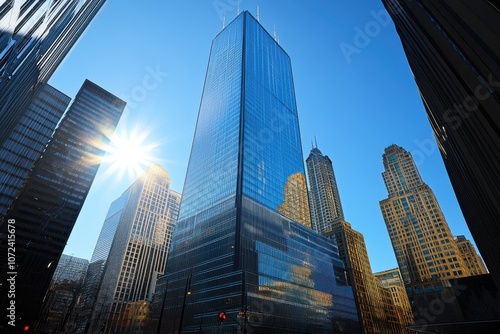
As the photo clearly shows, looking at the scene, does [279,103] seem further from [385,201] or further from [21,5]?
[21,5]

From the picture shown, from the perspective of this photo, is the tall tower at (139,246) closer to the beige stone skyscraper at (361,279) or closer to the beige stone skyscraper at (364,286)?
the beige stone skyscraper at (361,279)

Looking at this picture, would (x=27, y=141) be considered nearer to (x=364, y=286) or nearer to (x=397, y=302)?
(x=364, y=286)

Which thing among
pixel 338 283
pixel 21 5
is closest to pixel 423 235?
pixel 338 283

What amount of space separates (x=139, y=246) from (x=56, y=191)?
64.7m

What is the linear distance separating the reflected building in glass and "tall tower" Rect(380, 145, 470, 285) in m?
49.2

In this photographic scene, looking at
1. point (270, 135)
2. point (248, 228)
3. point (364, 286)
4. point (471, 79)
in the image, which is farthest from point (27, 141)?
point (364, 286)

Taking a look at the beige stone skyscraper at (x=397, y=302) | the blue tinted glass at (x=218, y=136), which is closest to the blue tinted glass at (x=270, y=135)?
the blue tinted glass at (x=218, y=136)

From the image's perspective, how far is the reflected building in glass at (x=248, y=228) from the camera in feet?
215

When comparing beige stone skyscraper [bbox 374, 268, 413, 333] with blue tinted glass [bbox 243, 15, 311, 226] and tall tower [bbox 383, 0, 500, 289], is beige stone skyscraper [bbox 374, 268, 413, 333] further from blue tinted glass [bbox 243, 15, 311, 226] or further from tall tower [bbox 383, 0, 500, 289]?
tall tower [bbox 383, 0, 500, 289]

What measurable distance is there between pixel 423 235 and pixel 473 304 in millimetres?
92200

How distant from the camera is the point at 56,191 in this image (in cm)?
10856

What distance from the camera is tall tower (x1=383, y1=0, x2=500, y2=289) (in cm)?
1214

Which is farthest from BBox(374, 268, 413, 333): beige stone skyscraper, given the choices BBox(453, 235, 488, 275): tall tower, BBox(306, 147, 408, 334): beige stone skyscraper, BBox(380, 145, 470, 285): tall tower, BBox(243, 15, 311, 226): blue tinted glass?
BBox(243, 15, 311, 226): blue tinted glass

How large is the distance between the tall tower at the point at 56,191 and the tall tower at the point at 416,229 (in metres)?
143
